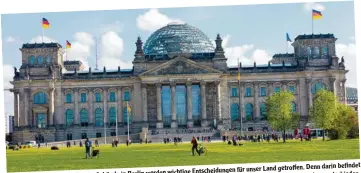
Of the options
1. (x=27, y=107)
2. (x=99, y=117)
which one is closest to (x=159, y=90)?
(x=99, y=117)

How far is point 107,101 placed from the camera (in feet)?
395

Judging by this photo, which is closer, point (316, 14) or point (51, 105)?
point (316, 14)

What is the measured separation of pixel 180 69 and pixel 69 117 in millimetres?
21858

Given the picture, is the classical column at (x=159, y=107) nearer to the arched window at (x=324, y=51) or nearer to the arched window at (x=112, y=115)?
the arched window at (x=112, y=115)

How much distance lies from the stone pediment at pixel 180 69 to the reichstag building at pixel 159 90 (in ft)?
0.56

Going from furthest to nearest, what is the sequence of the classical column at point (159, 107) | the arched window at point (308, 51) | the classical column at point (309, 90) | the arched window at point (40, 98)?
the arched window at point (308, 51) < the arched window at point (40, 98) < the classical column at point (309, 90) < the classical column at point (159, 107)

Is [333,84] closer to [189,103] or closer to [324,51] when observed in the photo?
[324,51]

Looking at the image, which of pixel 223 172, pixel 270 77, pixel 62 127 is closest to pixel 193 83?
pixel 270 77

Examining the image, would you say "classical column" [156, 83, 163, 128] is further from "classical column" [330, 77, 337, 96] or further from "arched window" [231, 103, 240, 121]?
"classical column" [330, 77, 337, 96]

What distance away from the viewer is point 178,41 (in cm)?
12775

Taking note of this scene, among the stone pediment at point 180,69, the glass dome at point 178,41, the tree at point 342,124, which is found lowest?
the tree at point 342,124

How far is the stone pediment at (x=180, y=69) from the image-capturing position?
380ft

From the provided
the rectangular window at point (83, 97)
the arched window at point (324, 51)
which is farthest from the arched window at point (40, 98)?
the arched window at point (324, 51)

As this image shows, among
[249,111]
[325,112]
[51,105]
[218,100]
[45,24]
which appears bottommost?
[325,112]
